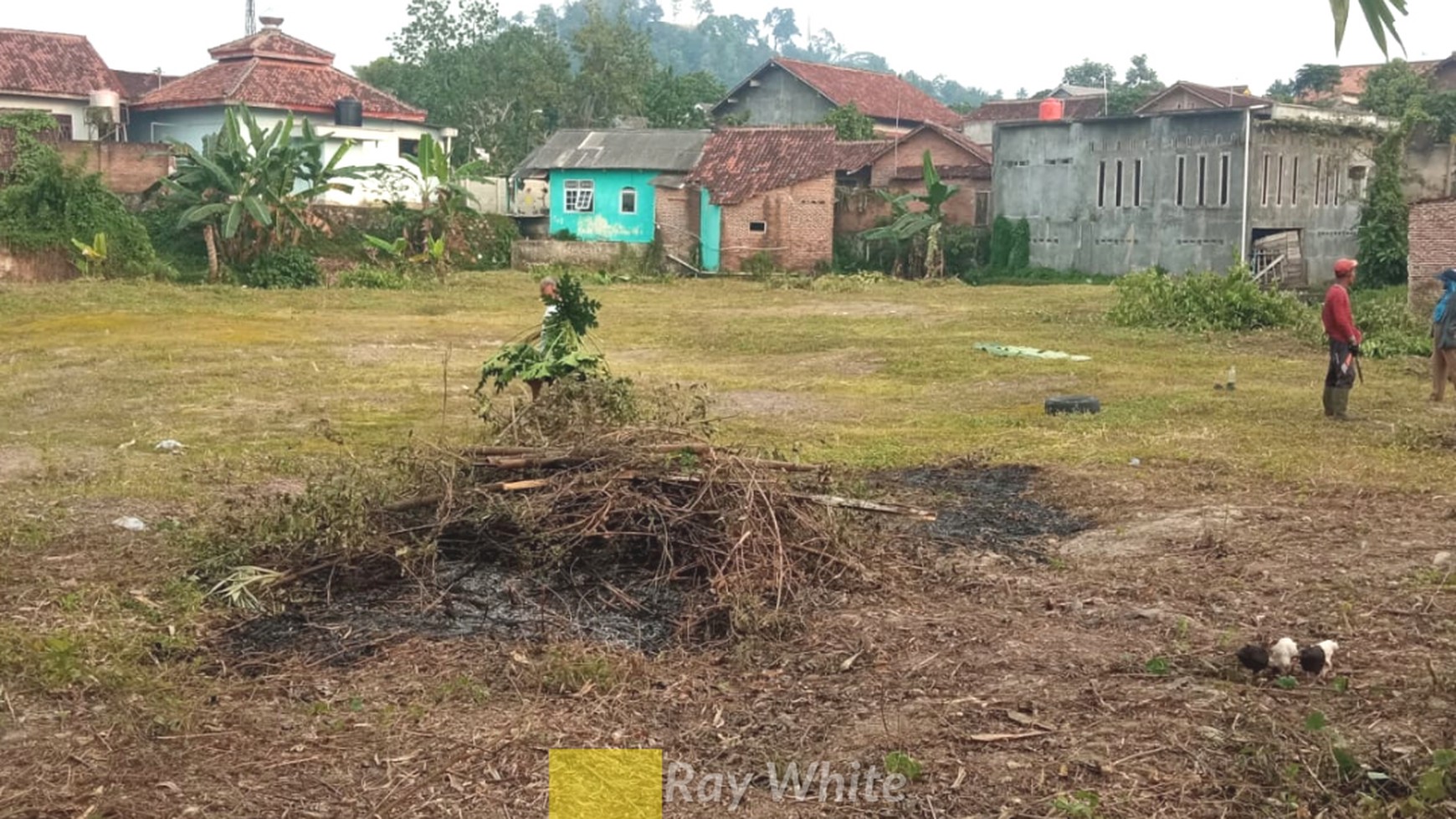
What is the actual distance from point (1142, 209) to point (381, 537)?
97.4ft

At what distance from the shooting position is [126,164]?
36.2 metres

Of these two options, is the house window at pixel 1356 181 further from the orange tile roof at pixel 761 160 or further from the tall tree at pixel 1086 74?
the tall tree at pixel 1086 74

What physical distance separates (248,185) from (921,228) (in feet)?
50.8

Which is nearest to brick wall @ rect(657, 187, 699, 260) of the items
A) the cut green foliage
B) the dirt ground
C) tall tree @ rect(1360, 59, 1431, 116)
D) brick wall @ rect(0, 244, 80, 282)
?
brick wall @ rect(0, 244, 80, 282)

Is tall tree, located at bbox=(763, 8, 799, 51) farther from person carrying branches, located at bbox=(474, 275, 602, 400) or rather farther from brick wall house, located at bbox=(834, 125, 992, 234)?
person carrying branches, located at bbox=(474, 275, 602, 400)

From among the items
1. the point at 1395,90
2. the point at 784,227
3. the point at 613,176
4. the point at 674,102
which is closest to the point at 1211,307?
the point at 784,227

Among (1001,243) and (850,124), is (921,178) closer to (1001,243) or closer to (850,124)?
(1001,243)

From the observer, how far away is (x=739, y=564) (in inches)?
287

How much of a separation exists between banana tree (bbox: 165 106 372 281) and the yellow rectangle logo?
26819mm

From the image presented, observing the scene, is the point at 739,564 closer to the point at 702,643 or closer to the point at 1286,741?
the point at 702,643

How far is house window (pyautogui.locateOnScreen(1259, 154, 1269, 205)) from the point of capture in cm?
3269

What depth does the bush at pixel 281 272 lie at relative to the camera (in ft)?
105

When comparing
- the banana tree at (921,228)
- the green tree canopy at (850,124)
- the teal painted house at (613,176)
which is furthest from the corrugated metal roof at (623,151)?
the green tree canopy at (850,124)

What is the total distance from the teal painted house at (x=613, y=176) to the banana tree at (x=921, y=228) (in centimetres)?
620
